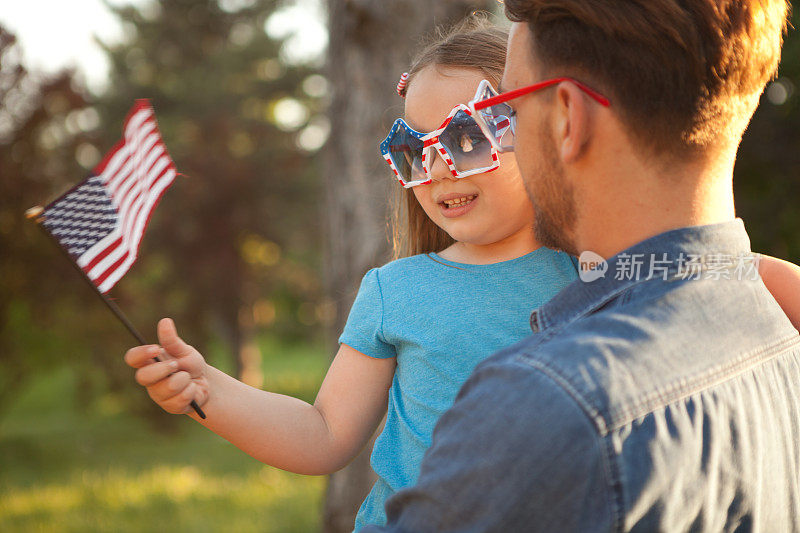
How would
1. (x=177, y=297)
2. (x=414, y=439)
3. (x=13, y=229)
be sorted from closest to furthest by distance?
(x=414, y=439) → (x=13, y=229) → (x=177, y=297)

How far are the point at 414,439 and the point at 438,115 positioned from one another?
38.8 inches

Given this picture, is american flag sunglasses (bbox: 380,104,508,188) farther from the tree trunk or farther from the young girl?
the tree trunk

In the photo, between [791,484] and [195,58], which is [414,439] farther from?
[195,58]

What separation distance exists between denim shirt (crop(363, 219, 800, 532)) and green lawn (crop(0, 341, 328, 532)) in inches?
254

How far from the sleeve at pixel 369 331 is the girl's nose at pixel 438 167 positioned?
402 mm

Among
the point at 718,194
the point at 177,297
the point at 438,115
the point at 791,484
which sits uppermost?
the point at 438,115

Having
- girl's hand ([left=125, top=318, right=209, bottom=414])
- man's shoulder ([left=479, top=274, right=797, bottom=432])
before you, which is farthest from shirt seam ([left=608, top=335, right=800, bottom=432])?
girl's hand ([left=125, top=318, right=209, bottom=414])

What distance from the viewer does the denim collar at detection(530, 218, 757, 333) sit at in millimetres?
1551

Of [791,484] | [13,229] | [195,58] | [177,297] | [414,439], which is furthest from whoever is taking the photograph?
[195,58]

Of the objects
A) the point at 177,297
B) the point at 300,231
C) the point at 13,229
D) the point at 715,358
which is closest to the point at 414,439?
the point at 715,358

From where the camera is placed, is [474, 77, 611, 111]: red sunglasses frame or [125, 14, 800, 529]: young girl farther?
[125, 14, 800, 529]: young girl

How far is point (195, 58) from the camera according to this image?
24641mm

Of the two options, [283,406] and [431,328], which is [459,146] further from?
[283,406]

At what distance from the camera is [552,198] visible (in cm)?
171
